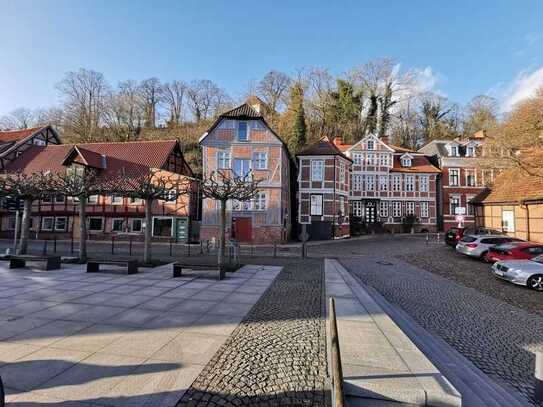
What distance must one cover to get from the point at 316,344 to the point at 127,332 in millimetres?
3434

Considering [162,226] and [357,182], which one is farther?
[357,182]

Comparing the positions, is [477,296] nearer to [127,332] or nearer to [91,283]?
[127,332]

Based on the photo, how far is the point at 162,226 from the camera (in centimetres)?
2505

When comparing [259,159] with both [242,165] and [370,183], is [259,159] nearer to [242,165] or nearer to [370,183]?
[242,165]

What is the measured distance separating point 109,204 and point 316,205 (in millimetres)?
19528

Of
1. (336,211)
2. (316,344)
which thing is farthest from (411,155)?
(316,344)

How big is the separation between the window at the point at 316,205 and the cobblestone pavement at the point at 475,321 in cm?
1586

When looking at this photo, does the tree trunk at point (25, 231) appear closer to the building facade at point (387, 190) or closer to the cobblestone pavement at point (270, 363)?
the cobblestone pavement at point (270, 363)

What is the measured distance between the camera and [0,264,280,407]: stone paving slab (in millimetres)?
3334

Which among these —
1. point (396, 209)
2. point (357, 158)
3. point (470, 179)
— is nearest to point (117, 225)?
point (357, 158)


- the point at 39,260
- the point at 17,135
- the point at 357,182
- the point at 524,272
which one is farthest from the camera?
the point at 357,182

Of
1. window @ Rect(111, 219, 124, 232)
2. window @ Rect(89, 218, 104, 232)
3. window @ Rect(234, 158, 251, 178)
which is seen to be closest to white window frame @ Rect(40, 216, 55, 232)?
window @ Rect(89, 218, 104, 232)

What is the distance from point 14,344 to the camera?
450 cm

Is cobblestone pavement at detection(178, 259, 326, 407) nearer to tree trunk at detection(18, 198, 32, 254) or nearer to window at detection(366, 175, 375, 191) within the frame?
tree trunk at detection(18, 198, 32, 254)
